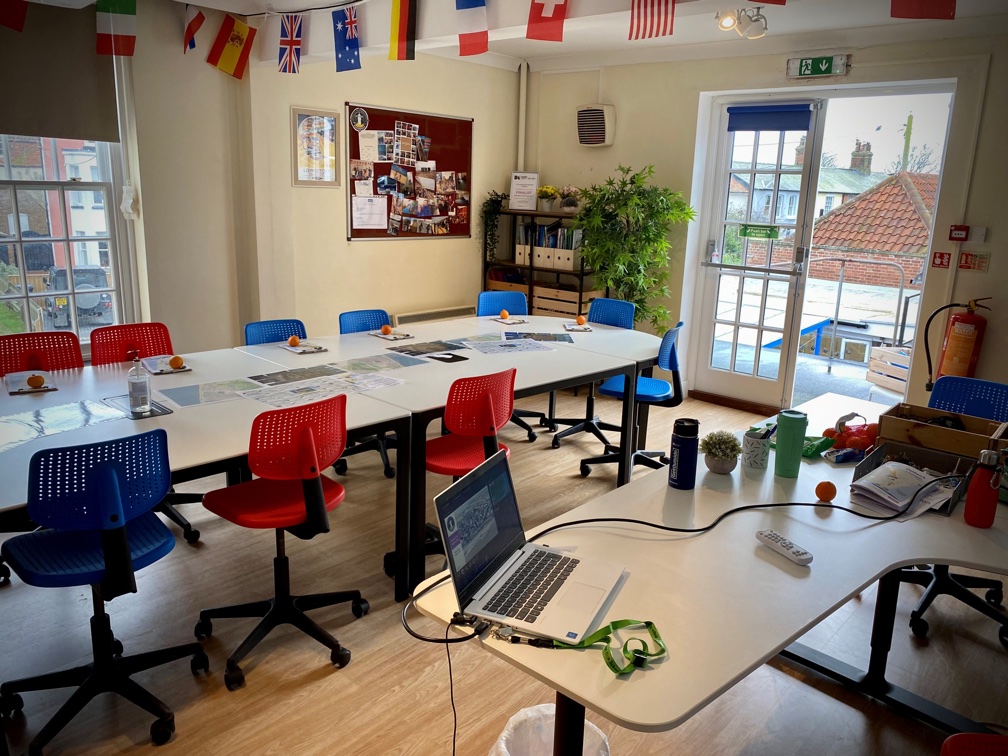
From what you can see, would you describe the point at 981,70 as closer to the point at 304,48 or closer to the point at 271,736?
the point at 304,48

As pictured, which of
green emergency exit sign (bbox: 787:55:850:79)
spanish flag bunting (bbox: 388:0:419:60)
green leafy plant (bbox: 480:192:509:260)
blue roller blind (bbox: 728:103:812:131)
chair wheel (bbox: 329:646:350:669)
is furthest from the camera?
green leafy plant (bbox: 480:192:509:260)

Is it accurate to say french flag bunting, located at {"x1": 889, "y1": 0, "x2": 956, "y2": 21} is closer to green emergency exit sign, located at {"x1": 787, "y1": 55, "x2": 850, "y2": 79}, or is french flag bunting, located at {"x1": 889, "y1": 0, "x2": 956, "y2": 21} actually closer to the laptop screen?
the laptop screen

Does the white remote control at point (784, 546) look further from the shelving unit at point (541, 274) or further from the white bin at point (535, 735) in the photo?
the shelving unit at point (541, 274)

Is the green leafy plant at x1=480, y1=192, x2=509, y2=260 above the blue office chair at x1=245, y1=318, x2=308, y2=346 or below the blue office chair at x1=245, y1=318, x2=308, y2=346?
above

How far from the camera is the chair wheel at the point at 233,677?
2561 mm

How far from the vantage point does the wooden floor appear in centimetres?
237

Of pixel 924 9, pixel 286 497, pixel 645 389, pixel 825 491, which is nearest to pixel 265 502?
pixel 286 497

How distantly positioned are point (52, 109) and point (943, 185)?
17.4 feet

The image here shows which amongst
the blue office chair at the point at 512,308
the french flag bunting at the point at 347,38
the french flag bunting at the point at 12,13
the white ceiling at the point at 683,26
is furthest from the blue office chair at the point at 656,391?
the french flag bunting at the point at 12,13

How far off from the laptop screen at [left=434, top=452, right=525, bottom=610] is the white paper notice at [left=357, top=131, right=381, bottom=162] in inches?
169

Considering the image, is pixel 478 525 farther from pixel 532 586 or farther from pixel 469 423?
pixel 469 423

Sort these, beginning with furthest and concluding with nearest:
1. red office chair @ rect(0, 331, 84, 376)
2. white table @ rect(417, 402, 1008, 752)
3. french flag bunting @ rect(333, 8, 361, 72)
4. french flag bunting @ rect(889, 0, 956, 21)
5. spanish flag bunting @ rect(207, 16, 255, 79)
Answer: spanish flag bunting @ rect(207, 16, 255, 79), french flag bunting @ rect(333, 8, 361, 72), red office chair @ rect(0, 331, 84, 376), french flag bunting @ rect(889, 0, 956, 21), white table @ rect(417, 402, 1008, 752)

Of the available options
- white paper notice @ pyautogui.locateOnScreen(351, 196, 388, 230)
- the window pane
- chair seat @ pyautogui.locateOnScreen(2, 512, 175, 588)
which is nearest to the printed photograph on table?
white paper notice @ pyautogui.locateOnScreen(351, 196, 388, 230)

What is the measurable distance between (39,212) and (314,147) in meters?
1.77
